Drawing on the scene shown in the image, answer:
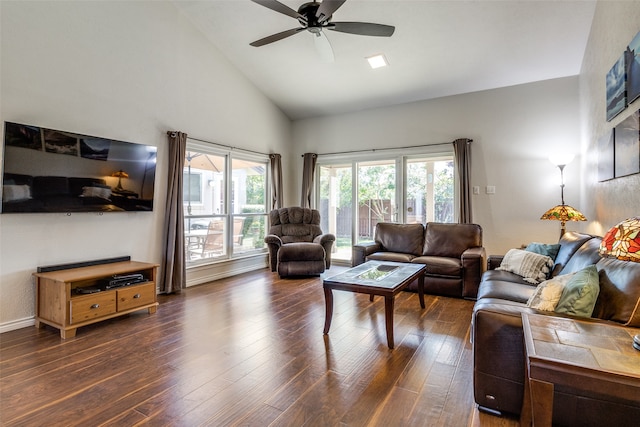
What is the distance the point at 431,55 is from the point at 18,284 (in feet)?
17.4

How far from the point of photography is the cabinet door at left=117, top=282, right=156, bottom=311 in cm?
320

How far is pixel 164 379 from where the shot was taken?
2.12 metres

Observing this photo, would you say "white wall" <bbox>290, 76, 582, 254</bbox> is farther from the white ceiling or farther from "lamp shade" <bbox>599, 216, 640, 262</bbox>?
"lamp shade" <bbox>599, 216, 640, 262</bbox>

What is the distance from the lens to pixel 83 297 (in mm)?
2902

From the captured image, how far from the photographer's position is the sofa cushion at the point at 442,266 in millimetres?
4004

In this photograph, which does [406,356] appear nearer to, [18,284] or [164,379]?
[164,379]

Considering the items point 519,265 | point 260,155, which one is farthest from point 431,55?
point 260,155

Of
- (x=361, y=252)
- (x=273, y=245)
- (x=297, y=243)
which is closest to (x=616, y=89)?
(x=361, y=252)

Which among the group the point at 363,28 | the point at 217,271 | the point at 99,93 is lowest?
the point at 217,271

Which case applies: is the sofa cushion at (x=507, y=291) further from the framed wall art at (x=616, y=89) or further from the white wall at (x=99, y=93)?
the white wall at (x=99, y=93)

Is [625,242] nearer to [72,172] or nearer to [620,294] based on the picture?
[620,294]

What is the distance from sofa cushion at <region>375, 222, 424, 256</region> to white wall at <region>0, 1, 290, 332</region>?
2969mm

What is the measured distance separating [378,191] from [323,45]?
3093 mm

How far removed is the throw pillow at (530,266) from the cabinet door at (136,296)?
380cm
